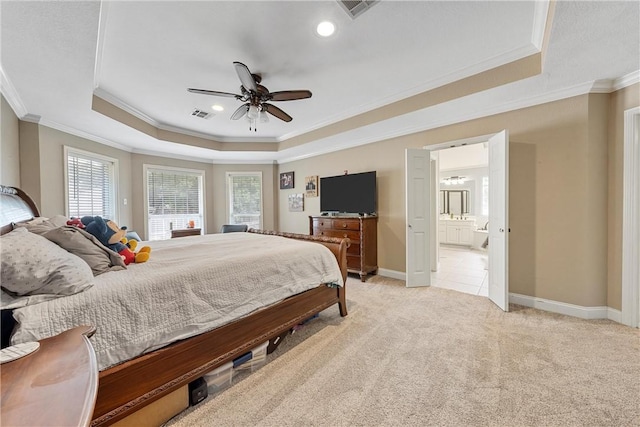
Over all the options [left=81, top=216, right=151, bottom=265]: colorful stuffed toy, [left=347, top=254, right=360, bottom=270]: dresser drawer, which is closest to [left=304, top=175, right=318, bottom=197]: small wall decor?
[left=347, top=254, right=360, bottom=270]: dresser drawer

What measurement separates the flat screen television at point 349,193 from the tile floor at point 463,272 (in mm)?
1624

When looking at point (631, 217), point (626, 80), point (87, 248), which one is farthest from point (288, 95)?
point (631, 217)

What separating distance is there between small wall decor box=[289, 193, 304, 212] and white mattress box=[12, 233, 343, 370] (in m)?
3.33

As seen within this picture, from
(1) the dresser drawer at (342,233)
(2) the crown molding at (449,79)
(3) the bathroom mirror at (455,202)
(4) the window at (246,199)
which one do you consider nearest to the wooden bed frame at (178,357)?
(1) the dresser drawer at (342,233)

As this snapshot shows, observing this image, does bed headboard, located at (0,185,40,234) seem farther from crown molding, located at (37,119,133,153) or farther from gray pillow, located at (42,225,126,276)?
crown molding, located at (37,119,133,153)

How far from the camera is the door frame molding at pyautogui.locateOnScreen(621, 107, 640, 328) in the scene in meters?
2.32

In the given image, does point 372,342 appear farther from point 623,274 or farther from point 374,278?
point 623,274

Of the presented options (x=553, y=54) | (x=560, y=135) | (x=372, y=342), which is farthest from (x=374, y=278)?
(x=553, y=54)

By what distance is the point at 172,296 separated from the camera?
139 cm

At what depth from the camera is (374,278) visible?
412cm

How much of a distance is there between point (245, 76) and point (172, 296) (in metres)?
1.92

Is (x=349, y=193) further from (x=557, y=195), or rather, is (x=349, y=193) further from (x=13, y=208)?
(x=13, y=208)

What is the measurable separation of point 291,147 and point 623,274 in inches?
188

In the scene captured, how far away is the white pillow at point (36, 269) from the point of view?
101 centimetres
